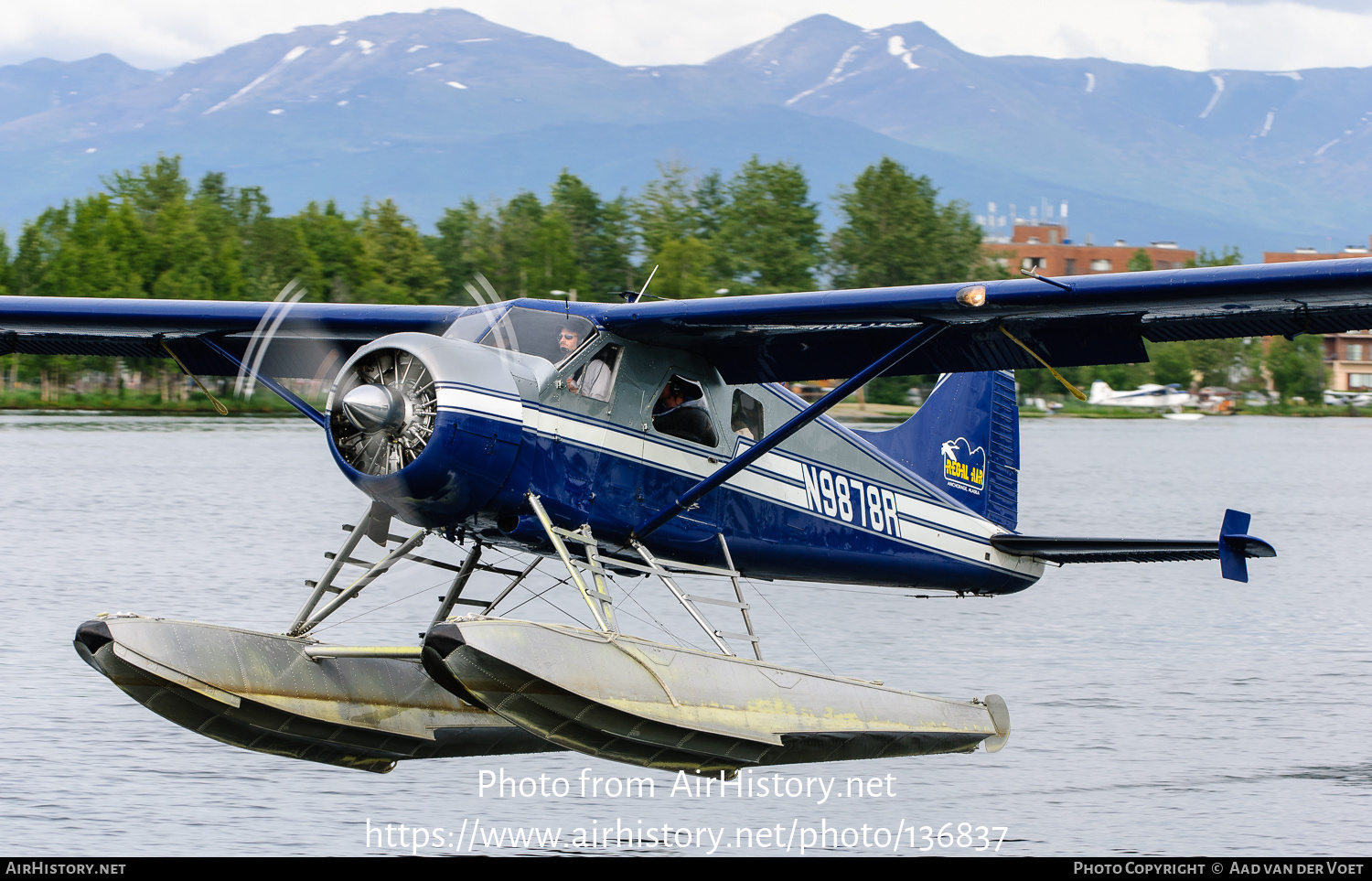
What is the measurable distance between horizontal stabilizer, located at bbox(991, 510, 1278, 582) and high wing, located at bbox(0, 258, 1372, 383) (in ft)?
4.42

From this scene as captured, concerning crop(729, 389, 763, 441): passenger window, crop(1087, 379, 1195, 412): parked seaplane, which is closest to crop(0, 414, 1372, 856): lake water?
crop(729, 389, 763, 441): passenger window

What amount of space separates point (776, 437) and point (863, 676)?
4832mm

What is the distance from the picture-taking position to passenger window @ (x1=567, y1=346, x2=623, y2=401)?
8367 mm

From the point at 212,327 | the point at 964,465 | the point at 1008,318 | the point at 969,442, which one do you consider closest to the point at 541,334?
the point at 1008,318

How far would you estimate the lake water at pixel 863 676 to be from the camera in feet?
27.4

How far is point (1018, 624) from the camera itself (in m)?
16.7

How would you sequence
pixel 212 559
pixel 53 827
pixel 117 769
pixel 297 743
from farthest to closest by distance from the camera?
1. pixel 212 559
2. pixel 117 769
3. pixel 297 743
4. pixel 53 827

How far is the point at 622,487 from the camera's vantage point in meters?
8.59

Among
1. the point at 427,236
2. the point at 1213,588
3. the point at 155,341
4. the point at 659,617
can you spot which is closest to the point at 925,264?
the point at 427,236

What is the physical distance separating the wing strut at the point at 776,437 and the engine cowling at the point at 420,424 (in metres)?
1.31

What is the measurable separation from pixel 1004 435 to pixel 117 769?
722 cm

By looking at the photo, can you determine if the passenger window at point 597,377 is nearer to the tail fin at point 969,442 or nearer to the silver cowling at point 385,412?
the silver cowling at point 385,412

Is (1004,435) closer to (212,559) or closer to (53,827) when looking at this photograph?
(53,827)

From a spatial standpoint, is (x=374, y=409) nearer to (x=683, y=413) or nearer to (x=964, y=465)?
(x=683, y=413)
